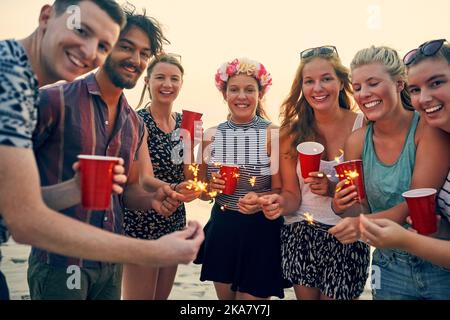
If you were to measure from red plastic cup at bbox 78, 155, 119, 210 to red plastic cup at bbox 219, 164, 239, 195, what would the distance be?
3.86 feet

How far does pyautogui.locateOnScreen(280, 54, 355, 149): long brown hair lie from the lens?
325cm

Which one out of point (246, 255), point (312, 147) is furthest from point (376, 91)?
point (246, 255)

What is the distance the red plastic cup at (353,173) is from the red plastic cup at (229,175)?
0.78m

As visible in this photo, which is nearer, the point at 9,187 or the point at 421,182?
the point at 9,187

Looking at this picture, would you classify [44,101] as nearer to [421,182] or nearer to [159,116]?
[159,116]

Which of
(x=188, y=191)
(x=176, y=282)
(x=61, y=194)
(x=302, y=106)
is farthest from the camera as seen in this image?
(x=176, y=282)

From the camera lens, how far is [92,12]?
89.7 inches

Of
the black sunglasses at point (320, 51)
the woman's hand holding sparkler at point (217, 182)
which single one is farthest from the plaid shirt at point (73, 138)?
the black sunglasses at point (320, 51)

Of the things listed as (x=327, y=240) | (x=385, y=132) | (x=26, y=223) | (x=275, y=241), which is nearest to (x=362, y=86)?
(x=385, y=132)

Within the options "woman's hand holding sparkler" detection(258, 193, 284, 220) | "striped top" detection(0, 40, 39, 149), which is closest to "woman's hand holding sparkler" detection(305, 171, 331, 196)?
"woman's hand holding sparkler" detection(258, 193, 284, 220)

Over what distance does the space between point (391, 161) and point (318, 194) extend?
554 millimetres

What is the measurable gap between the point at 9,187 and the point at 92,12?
1.11m

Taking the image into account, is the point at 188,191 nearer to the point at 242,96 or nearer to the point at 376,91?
the point at 242,96

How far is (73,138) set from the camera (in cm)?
236
